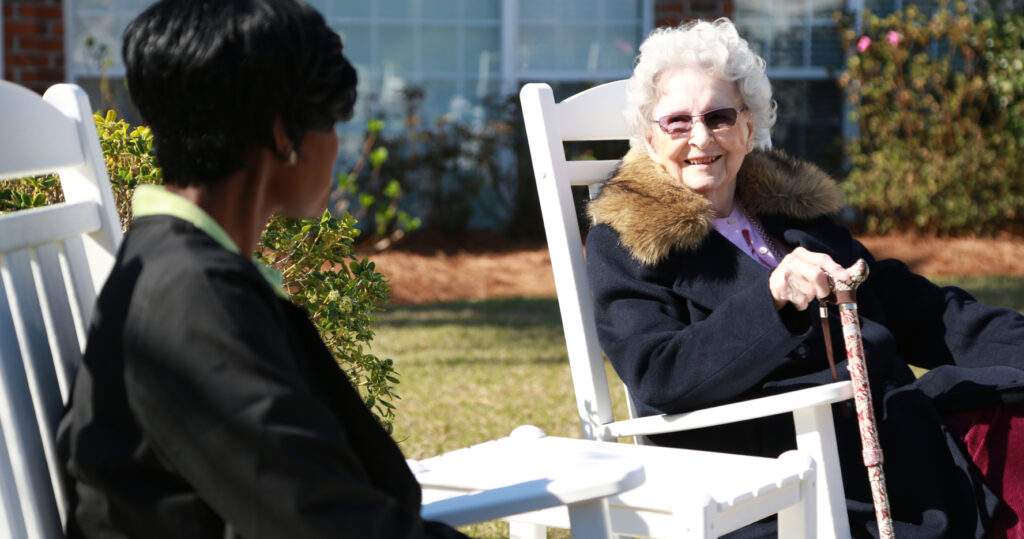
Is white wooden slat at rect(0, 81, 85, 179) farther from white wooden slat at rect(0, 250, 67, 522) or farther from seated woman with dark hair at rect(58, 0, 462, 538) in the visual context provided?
seated woman with dark hair at rect(58, 0, 462, 538)

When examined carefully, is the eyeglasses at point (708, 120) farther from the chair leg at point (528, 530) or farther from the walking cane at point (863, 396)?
the chair leg at point (528, 530)

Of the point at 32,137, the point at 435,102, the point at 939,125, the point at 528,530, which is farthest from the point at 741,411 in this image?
the point at 435,102

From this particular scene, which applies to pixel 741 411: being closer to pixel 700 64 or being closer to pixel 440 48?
pixel 700 64

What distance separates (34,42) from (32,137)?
28.5 ft

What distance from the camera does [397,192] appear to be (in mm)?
9945

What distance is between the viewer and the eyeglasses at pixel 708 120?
10.2 feet

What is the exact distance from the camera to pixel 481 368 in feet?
21.6

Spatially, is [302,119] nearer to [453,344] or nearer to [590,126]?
[590,126]

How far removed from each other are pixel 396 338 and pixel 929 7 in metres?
5.76

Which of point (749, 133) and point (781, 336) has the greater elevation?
point (749, 133)

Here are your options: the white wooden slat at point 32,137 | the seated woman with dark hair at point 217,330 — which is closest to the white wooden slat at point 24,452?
the seated woman with dark hair at point 217,330

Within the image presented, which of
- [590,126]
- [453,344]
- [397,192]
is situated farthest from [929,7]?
[590,126]

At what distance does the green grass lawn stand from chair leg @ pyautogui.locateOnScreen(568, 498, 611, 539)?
2152mm

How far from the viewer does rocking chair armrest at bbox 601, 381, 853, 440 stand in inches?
104
